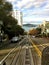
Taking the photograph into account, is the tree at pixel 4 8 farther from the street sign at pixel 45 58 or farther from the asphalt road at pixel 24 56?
the street sign at pixel 45 58

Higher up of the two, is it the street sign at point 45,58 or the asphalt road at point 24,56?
the street sign at point 45,58

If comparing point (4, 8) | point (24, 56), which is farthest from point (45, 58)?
point (4, 8)

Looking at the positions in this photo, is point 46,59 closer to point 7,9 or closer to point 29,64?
point 29,64

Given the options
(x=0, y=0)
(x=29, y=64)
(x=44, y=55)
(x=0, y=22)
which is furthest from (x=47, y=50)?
(x=0, y=22)

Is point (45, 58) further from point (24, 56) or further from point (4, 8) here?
point (4, 8)

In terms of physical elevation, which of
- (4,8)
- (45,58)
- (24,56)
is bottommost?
(24,56)

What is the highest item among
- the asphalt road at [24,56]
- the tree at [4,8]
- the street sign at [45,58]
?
the tree at [4,8]

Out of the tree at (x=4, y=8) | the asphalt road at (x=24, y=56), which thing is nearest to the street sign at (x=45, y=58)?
the asphalt road at (x=24, y=56)

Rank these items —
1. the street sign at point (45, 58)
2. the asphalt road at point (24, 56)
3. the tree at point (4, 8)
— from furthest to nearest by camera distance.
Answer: the tree at point (4, 8) → the asphalt road at point (24, 56) → the street sign at point (45, 58)

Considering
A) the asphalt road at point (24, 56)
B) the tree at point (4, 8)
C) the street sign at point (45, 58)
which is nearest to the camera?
the street sign at point (45, 58)

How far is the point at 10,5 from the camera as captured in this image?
6788 centimetres

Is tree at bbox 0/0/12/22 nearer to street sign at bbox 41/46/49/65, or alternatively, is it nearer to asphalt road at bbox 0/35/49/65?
asphalt road at bbox 0/35/49/65

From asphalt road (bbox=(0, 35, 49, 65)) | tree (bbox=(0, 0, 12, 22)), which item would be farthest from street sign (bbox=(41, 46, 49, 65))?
tree (bbox=(0, 0, 12, 22))

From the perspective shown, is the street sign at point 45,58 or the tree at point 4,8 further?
the tree at point 4,8
